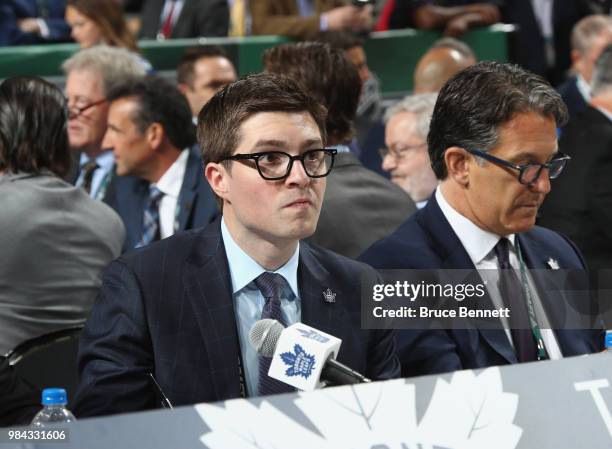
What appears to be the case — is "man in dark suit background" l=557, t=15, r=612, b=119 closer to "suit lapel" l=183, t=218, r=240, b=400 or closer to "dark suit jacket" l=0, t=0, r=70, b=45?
"dark suit jacket" l=0, t=0, r=70, b=45

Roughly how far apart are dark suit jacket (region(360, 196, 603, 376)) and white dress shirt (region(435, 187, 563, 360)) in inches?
0.7

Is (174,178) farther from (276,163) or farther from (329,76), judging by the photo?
(276,163)

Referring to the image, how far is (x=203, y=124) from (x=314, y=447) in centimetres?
115

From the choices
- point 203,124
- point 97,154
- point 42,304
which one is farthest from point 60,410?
point 97,154

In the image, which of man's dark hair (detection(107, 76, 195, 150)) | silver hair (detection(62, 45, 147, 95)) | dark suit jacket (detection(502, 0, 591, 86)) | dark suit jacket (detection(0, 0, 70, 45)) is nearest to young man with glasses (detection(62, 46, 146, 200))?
silver hair (detection(62, 45, 147, 95))

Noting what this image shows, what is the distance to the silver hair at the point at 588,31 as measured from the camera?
7.84 meters

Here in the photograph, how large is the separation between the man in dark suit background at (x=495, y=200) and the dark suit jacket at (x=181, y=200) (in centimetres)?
188

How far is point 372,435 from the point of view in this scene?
6.23 ft

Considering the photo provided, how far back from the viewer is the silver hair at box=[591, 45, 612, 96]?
17.6ft

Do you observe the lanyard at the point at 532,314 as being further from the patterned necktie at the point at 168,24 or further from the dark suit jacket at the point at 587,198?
the patterned necktie at the point at 168,24

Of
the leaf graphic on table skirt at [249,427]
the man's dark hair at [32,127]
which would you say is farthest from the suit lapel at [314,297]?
the man's dark hair at [32,127]

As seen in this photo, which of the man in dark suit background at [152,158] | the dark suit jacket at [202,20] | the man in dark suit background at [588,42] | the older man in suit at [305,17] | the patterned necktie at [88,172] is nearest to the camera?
the man in dark suit background at [152,158]

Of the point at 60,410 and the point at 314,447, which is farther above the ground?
the point at 314,447

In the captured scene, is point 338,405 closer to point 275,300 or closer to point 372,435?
point 372,435
